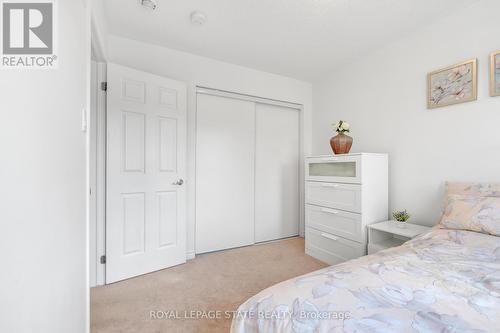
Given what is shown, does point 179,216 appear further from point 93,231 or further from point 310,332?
point 310,332

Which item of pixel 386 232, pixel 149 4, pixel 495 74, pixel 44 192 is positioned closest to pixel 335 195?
pixel 386 232

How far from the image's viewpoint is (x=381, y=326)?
2.17 feet

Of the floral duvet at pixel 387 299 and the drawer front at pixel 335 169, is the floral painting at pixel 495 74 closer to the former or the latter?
the drawer front at pixel 335 169

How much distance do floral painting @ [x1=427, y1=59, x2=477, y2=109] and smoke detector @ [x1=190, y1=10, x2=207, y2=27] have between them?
7.12ft

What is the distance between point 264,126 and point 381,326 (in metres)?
2.86

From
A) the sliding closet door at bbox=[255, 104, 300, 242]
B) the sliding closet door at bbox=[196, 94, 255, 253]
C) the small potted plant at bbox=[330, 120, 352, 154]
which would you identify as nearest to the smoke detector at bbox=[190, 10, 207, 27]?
the sliding closet door at bbox=[196, 94, 255, 253]

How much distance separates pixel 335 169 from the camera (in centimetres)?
246

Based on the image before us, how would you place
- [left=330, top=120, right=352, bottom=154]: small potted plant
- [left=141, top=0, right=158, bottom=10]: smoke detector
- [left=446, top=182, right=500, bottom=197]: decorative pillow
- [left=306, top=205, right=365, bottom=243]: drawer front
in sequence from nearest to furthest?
[left=446, top=182, right=500, bottom=197]: decorative pillow
[left=141, top=0, right=158, bottom=10]: smoke detector
[left=306, top=205, right=365, bottom=243]: drawer front
[left=330, top=120, right=352, bottom=154]: small potted plant

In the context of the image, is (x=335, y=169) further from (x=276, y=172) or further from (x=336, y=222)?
(x=276, y=172)

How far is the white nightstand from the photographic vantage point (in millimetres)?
1990

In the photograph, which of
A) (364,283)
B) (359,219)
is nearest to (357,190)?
(359,219)

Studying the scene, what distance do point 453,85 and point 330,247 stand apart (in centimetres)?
190

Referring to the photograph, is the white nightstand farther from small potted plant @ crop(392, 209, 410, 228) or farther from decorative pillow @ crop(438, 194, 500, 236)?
decorative pillow @ crop(438, 194, 500, 236)

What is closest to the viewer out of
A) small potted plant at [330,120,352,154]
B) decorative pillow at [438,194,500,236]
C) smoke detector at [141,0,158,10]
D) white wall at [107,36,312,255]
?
decorative pillow at [438,194,500,236]
